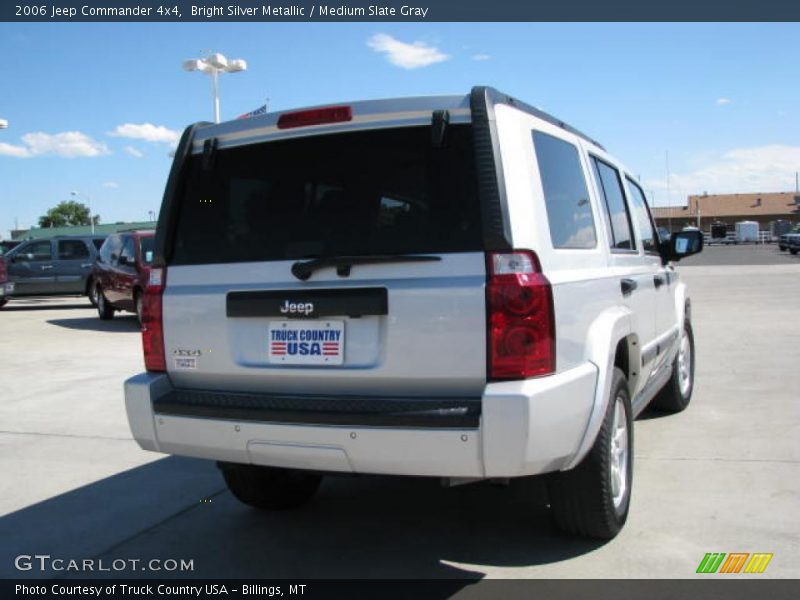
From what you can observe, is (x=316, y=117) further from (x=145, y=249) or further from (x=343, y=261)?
(x=145, y=249)

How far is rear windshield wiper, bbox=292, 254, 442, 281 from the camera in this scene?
122 inches

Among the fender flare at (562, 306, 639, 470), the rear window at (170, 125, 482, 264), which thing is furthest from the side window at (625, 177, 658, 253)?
the rear window at (170, 125, 482, 264)

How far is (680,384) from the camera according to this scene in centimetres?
641

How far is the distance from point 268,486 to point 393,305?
5.68ft

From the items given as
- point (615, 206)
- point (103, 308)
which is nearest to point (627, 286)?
point (615, 206)

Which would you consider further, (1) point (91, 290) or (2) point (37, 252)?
(2) point (37, 252)

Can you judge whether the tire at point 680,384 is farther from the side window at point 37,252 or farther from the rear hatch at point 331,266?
the side window at point 37,252

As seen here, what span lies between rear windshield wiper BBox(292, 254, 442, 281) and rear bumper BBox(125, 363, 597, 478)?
57 centimetres

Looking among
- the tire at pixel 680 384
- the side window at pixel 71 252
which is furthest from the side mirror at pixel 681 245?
the side window at pixel 71 252

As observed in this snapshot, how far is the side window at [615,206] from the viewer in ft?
14.4

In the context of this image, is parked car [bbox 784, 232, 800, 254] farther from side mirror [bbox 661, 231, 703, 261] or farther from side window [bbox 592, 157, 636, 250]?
side window [bbox 592, 157, 636, 250]

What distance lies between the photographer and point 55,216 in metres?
132

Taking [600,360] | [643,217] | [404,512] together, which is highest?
[643,217]
